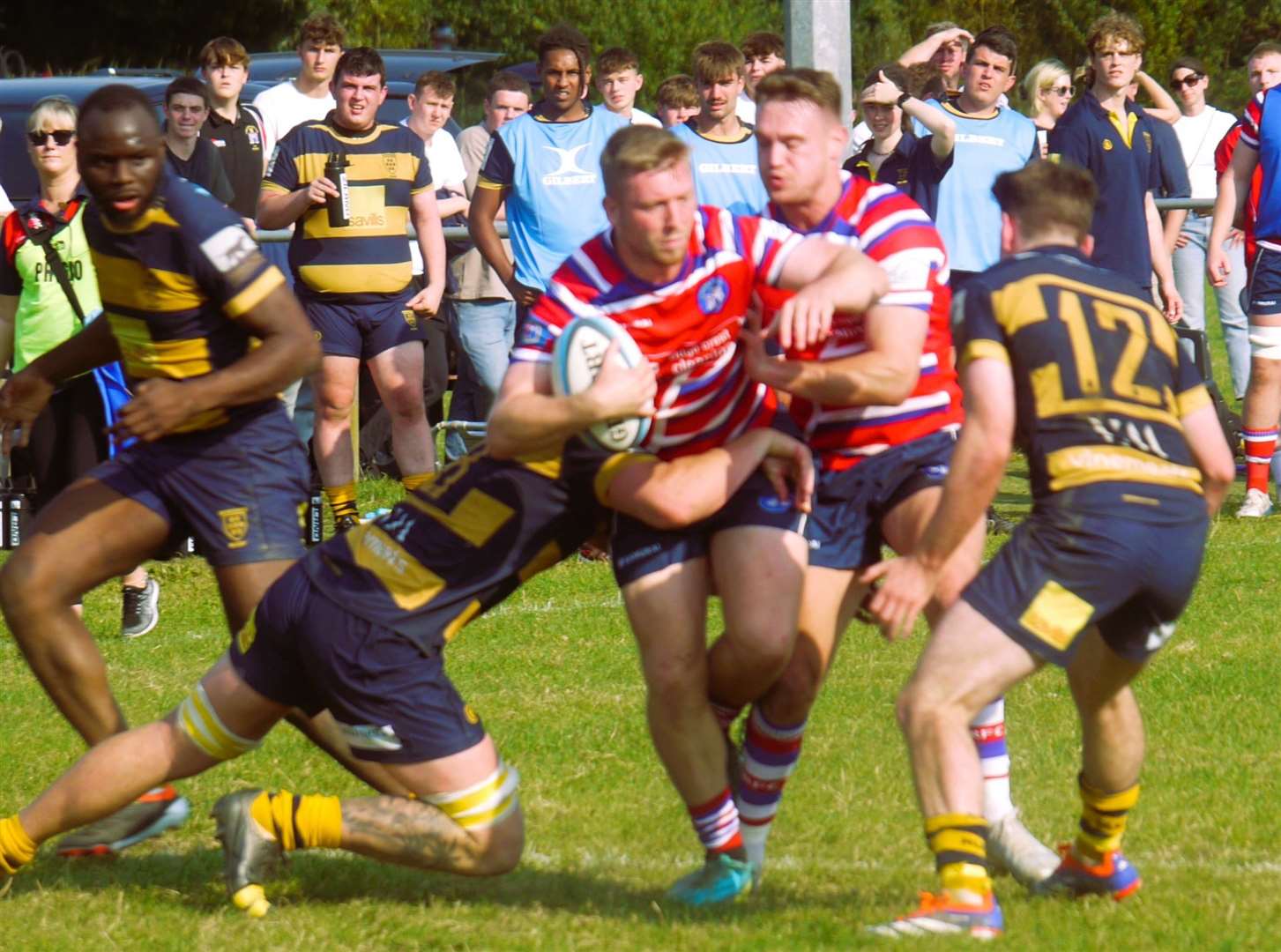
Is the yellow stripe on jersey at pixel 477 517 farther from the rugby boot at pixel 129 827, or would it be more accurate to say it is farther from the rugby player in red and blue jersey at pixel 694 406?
Result: the rugby boot at pixel 129 827

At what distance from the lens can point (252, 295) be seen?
548cm

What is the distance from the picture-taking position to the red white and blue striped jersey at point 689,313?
4.99m

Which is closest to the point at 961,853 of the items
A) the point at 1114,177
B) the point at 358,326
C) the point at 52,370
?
the point at 52,370

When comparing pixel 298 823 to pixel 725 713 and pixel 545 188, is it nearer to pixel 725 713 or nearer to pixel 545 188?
pixel 725 713

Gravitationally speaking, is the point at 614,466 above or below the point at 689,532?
above

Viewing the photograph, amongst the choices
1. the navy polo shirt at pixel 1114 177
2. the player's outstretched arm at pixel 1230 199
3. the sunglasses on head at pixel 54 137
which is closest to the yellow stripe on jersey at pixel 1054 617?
the sunglasses on head at pixel 54 137

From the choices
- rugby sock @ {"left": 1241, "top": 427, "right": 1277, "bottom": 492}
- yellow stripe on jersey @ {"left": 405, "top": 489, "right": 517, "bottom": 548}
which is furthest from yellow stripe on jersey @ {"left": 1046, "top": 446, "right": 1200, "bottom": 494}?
rugby sock @ {"left": 1241, "top": 427, "right": 1277, "bottom": 492}

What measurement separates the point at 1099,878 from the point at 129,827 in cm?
271

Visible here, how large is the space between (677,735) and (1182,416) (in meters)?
1.50

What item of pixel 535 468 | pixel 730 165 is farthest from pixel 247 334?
pixel 730 165

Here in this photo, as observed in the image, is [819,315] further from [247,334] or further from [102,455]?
[102,455]

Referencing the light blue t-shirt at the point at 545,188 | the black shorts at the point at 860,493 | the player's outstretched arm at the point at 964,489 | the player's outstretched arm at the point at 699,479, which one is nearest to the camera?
the player's outstretched arm at the point at 964,489

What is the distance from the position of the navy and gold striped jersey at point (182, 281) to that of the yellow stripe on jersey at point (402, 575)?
2.77 ft

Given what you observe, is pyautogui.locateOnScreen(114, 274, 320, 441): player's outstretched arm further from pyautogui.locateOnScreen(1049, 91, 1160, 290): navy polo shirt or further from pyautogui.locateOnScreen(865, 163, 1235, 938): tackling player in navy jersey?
pyautogui.locateOnScreen(1049, 91, 1160, 290): navy polo shirt
